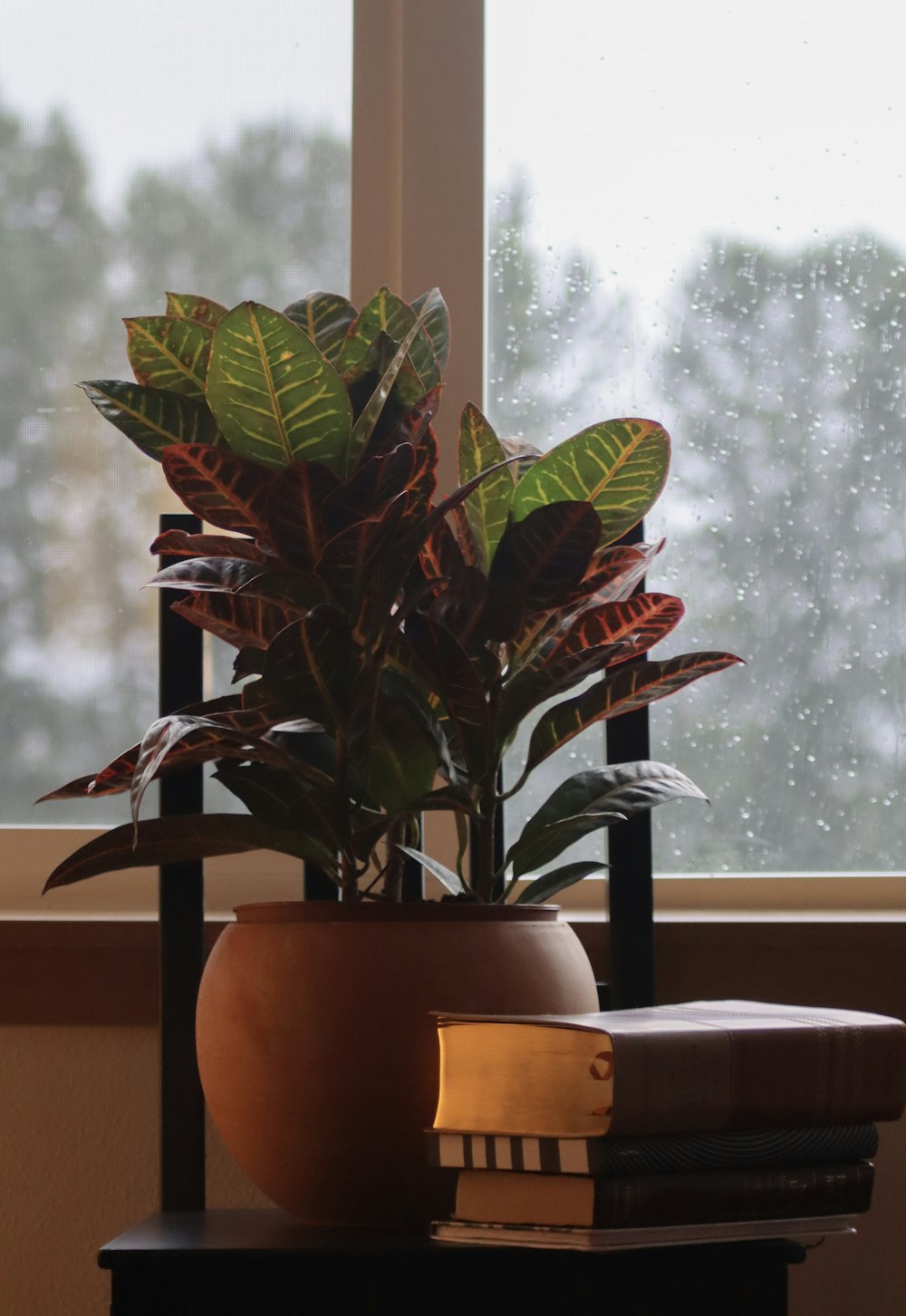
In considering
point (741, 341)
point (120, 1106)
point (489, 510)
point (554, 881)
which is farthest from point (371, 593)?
point (741, 341)

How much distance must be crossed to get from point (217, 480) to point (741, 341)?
803 millimetres

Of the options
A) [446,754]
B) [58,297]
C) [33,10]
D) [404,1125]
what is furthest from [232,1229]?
[33,10]

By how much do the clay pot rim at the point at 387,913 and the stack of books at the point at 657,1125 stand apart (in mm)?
91

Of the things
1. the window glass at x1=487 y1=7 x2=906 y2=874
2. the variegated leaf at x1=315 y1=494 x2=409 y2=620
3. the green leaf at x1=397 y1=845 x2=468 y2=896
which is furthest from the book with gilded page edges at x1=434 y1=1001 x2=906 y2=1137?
the window glass at x1=487 y1=7 x2=906 y2=874

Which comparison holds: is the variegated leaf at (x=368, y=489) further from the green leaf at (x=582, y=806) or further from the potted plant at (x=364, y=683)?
the green leaf at (x=582, y=806)

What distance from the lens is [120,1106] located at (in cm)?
120

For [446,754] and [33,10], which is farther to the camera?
[33,10]

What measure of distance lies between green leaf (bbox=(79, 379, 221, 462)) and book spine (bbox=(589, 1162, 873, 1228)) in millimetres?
Answer: 516

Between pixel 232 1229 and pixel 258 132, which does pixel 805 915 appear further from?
pixel 258 132

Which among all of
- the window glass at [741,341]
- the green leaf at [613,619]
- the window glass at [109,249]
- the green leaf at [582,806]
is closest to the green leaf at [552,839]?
the green leaf at [582,806]

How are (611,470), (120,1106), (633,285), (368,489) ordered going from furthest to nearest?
1. (633,285)
2. (120,1106)
3. (611,470)
4. (368,489)

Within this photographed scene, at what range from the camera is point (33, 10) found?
1450 millimetres

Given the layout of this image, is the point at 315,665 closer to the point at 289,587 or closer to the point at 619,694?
the point at 289,587

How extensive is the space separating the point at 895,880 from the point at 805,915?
0.48 feet
